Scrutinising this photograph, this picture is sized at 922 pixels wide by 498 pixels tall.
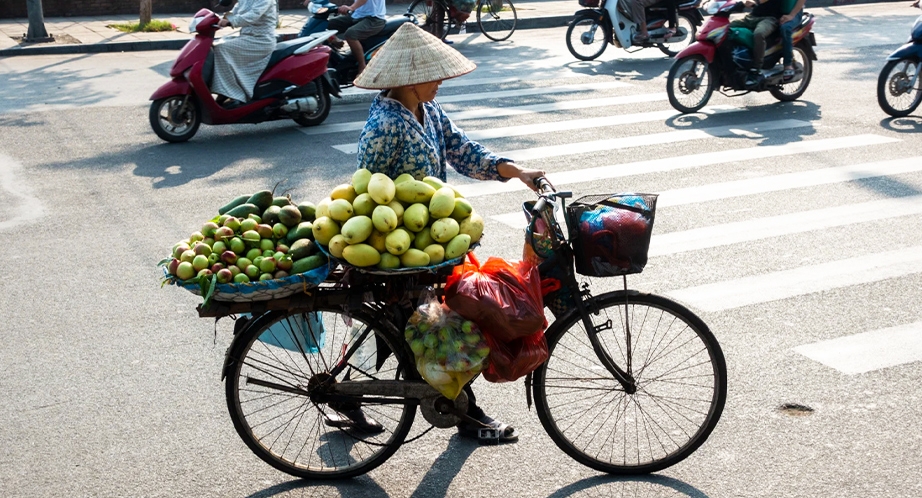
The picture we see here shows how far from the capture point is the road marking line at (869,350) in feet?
16.1

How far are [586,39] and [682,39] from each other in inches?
59.3

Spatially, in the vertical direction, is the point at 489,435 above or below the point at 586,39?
below

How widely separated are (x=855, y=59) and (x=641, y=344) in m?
11.2

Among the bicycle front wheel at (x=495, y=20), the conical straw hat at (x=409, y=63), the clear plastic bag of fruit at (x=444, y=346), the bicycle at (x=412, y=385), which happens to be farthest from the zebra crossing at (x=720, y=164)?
the bicycle front wheel at (x=495, y=20)

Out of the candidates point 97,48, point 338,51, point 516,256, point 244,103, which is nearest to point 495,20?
point 338,51

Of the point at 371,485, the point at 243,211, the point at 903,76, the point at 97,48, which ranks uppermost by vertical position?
the point at 243,211

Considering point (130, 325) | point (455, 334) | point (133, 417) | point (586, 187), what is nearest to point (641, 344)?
point (455, 334)

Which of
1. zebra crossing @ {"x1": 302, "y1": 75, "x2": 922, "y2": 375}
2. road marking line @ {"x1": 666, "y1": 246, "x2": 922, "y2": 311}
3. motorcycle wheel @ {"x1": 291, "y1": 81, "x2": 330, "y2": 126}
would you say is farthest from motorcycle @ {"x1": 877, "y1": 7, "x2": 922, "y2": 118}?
motorcycle wheel @ {"x1": 291, "y1": 81, "x2": 330, "y2": 126}

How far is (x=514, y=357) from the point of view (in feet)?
12.2

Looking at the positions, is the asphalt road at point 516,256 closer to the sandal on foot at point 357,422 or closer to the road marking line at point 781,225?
the road marking line at point 781,225

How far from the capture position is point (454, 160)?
4.18 metres

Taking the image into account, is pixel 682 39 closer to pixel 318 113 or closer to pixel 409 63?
pixel 318 113

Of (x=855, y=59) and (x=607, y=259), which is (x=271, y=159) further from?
(x=855, y=59)

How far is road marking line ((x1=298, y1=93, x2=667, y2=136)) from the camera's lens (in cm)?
1024
